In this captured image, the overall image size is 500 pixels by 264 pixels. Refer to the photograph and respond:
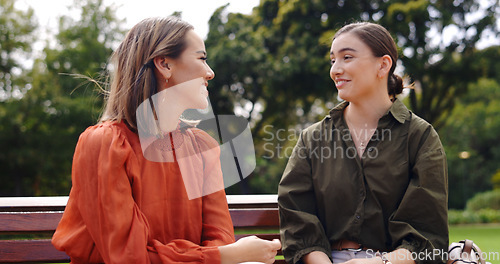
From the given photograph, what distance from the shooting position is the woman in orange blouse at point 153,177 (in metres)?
1.83

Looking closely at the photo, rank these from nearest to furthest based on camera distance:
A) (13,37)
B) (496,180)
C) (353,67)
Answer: (353,67) < (13,37) < (496,180)

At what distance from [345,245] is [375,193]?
0.95 ft

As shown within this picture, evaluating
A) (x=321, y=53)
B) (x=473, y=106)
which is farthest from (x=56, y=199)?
(x=473, y=106)

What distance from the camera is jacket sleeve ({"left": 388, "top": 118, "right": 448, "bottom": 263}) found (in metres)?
2.13

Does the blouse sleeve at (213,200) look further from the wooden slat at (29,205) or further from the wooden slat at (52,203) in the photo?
the wooden slat at (29,205)

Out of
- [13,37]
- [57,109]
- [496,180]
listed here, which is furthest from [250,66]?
[496,180]

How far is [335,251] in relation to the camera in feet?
7.66

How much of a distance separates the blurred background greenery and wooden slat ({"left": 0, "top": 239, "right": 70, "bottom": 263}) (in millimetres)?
9867

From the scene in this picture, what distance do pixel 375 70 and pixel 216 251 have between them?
1.20 meters

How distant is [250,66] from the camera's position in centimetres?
1364

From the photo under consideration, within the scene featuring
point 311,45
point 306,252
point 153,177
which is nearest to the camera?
point 153,177

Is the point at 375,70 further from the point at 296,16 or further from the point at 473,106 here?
the point at 473,106

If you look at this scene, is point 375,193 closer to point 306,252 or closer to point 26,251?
point 306,252

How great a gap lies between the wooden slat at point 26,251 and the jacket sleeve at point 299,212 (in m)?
1.14
